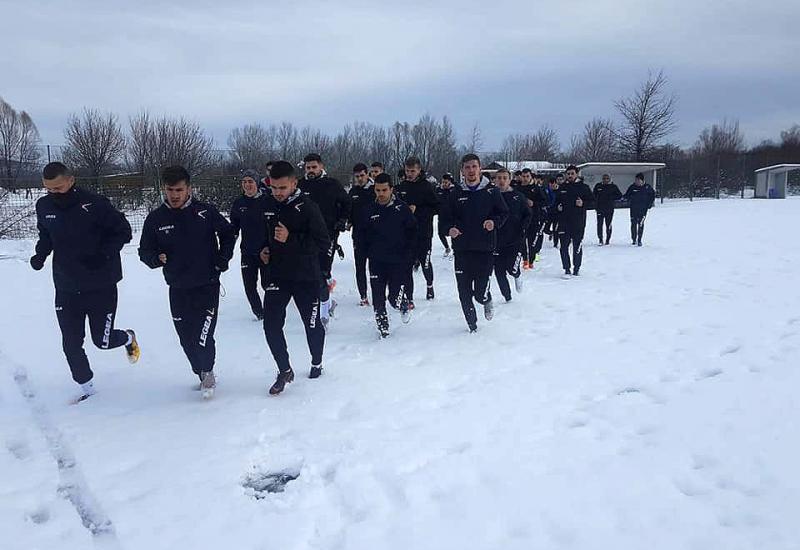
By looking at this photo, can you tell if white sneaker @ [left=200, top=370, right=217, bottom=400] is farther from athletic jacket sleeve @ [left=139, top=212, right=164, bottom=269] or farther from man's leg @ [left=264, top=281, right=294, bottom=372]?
athletic jacket sleeve @ [left=139, top=212, right=164, bottom=269]

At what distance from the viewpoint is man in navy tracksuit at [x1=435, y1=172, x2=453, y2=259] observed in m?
6.84

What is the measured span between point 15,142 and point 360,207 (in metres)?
32.5

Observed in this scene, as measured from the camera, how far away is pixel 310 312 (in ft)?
17.0

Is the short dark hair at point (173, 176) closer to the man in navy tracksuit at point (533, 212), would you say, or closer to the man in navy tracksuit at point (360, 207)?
the man in navy tracksuit at point (360, 207)

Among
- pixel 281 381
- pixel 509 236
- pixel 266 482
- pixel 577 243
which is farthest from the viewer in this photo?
pixel 577 243

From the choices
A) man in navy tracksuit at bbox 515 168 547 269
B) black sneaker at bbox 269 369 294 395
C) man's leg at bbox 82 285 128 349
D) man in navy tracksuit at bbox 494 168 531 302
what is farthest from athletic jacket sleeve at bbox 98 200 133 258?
man in navy tracksuit at bbox 515 168 547 269

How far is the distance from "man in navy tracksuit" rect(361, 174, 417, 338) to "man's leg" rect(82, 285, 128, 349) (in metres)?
2.72

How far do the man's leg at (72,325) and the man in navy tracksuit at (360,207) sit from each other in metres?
3.75

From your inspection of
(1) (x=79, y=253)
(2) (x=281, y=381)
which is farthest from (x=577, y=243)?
(1) (x=79, y=253)

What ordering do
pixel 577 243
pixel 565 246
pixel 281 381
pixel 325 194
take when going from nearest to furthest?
pixel 281 381, pixel 325 194, pixel 577 243, pixel 565 246

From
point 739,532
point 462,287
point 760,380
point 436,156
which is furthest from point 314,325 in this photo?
point 436,156

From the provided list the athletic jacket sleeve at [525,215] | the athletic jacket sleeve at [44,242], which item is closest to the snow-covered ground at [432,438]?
the athletic jacket sleeve at [44,242]

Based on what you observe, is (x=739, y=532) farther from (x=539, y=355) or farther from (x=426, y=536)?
(x=539, y=355)

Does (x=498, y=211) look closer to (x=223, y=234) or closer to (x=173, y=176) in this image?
(x=223, y=234)
